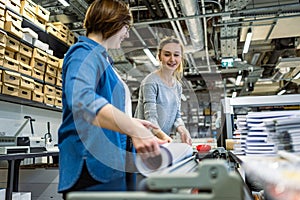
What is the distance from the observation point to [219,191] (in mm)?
436

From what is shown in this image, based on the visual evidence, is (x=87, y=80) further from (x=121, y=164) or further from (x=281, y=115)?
(x=281, y=115)

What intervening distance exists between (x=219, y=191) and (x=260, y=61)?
7.78 metres

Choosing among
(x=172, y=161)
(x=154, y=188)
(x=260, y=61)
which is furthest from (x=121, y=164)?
(x=260, y=61)

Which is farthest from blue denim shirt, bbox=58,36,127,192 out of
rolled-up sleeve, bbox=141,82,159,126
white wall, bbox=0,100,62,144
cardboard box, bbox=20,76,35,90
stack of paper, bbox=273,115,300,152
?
white wall, bbox=0,100,62,144

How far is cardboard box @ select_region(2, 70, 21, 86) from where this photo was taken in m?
2.70

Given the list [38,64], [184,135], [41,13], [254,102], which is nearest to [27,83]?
[38,64]

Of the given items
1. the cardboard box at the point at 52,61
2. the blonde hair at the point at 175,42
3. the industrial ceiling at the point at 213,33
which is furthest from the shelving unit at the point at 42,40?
the blonde hair at the point at 175,42

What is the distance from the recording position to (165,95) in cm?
184

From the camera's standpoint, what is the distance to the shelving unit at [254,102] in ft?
6.80

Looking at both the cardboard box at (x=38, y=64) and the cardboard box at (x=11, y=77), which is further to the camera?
the cardboard box at (x=38, y=64)

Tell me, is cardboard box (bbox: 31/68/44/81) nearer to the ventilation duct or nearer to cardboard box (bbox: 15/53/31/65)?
cardboard box (bbox: 15/53/31/65)

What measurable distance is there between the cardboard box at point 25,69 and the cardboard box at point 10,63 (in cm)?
7

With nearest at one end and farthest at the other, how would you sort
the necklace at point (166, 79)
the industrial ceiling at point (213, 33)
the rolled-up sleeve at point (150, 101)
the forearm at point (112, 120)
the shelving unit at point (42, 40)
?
the forearm at point (112, 120), the rolled-up sleeve at point (150, 101), the necklace at point (166, 79), the shelving unit at point (42, 40), the industrial ceiling at point (213, 33)

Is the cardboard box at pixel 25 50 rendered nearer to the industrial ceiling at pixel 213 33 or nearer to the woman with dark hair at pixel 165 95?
the industrial ceiling at pixel 213 33
